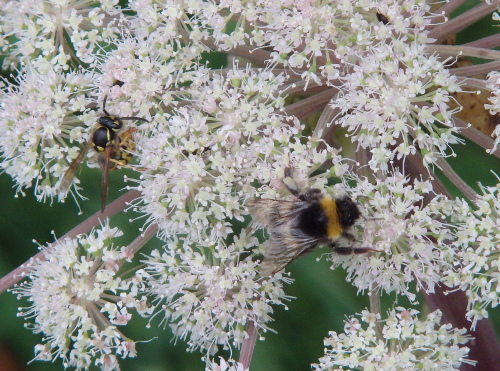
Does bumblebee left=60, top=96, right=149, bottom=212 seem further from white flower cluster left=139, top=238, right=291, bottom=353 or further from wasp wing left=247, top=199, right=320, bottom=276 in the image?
wasp wing left=247, top=199, right=320, bottom=276

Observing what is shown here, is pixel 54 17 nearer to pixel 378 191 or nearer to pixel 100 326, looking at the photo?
pixel 100 326

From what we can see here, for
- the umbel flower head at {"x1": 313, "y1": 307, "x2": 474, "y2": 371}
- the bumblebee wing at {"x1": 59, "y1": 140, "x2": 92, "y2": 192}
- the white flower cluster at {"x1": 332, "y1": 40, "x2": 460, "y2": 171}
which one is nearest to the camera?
the white flower cluster at {"x1": 332, "y1": 40, "x2": 460, "y2": 171}

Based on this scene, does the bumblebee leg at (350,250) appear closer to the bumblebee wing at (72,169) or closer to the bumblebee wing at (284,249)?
the bumblebee wing at (284,249)

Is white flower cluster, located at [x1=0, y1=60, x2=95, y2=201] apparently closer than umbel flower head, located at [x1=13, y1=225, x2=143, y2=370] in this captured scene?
No

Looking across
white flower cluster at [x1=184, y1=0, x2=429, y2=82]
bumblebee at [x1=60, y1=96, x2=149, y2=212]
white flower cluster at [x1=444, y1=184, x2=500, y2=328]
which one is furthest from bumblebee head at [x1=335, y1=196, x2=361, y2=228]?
bumblebee at [x1=60, y1=96, x2=149, y2=212]

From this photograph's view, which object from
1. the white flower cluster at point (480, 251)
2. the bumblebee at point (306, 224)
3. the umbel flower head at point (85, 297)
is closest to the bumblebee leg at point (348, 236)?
the bumblebee at point (306, 224)
